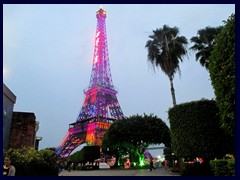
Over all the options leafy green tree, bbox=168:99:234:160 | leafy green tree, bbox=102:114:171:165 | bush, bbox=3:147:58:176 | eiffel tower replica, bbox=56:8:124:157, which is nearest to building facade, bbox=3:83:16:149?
bush, bbox=3:147:58:176

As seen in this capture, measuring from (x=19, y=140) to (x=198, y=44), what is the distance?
18.7m

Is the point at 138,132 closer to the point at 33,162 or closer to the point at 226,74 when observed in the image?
the point at 33,162

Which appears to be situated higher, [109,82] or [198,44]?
[109,82]

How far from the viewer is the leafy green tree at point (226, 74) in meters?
10.4

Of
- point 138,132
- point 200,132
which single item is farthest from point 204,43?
point 138,132

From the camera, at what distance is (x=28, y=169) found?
40.3 ft

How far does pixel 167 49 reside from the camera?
26.5 meters

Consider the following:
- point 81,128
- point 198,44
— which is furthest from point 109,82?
point 198,44

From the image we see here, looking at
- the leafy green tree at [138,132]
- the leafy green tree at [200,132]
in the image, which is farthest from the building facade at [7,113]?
the leafy green tree at [138,132]

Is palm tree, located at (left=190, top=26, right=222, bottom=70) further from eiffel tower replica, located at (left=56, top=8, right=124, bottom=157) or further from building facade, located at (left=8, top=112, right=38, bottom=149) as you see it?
eiffel tower replica, located at (left=56, top=8, right=124, bottom=157)

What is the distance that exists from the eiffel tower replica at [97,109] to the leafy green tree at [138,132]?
63.2 feet

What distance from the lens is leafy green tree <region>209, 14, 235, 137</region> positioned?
411 inches

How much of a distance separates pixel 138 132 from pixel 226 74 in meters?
29.2

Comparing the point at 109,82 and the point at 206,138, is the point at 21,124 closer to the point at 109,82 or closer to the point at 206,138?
the point at 206,138
